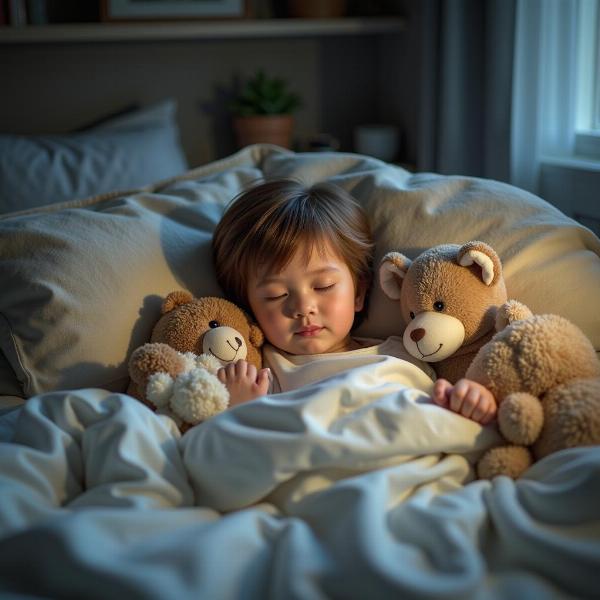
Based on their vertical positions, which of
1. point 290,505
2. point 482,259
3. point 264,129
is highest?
point 264,129

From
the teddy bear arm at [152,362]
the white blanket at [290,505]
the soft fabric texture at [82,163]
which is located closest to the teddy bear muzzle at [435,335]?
the white blanket at [290,505]

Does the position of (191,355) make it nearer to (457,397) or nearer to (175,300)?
(175,300)

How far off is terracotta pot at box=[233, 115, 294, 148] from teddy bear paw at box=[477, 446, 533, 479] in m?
1.78

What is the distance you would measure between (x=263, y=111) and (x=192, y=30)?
0.36m

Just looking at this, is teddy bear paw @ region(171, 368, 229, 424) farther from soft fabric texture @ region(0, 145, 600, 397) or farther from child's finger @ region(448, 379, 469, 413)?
child's finger @ region(448, 379, 469, 413)

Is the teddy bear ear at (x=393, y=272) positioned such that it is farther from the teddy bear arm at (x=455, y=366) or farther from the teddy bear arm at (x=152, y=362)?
the teddy bear arm at (x=152, y=362)

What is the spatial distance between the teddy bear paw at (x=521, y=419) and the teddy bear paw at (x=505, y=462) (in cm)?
1

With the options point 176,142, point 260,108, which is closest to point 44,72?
point 176,142

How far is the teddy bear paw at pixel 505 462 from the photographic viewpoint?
3.04 feet

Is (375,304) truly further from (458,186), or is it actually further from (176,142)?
(176,142)

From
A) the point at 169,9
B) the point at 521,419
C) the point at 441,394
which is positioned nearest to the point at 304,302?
the point at 441,394

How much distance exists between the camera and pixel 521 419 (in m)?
0.93

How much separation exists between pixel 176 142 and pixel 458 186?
122 centimetres

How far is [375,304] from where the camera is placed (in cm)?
133
